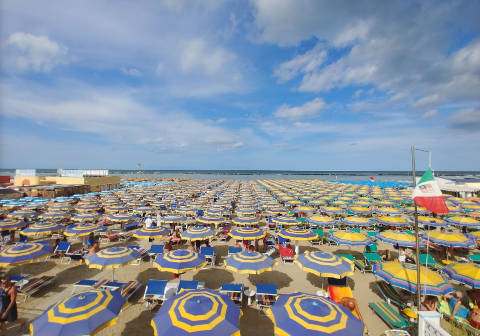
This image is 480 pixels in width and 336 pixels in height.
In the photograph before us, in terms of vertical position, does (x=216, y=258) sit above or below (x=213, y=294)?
below

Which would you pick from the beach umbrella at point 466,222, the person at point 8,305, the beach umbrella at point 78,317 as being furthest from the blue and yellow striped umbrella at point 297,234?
the beach umbrella at point 466,222

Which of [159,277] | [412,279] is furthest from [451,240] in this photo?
[159,277]

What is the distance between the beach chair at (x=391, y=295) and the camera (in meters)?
7.55

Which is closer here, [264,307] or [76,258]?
[264,307]

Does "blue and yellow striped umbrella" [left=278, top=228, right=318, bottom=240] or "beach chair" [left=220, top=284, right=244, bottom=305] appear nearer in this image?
"beach chair" [left=220, top=284, right=244, bottom=305]

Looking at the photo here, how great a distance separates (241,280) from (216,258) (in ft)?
9.31

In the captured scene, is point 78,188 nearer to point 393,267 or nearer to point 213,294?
point 213,294

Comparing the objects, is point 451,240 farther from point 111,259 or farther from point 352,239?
point 111,259

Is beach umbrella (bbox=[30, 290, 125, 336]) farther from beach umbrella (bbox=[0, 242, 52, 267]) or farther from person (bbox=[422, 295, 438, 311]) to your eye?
person (bbox=[422, 295, 438, 311])

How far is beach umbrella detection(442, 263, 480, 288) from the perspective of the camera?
688cm

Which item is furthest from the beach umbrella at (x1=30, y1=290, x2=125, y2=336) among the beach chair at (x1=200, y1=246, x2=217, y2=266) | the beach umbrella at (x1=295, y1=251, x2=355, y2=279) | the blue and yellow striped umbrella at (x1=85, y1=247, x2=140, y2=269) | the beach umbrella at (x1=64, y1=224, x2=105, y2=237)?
the beach umbrella at (x1=64, y1=224, x2=105, y2=237)

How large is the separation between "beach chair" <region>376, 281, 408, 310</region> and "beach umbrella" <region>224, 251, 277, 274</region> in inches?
165

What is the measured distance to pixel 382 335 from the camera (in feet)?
20.9

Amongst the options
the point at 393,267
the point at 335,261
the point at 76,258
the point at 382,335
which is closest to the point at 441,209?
the point at 393,267
